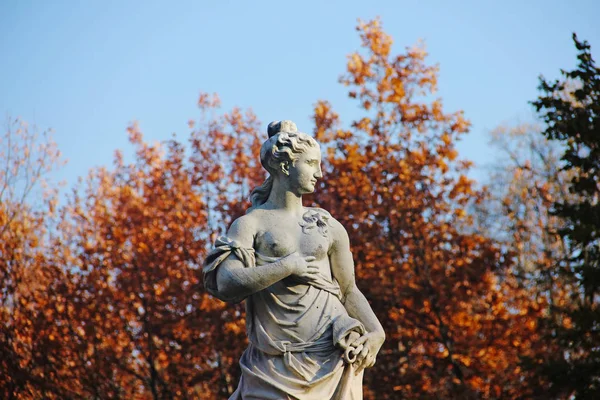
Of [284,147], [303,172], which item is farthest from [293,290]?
[284,147]

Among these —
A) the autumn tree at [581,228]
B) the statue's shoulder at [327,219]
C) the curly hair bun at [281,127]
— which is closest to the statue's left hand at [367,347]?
the statue's shoulder at [327,219]

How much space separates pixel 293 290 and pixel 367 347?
622mm

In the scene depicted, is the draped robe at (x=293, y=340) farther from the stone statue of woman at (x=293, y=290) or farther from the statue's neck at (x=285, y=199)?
the statue's neck at (x=285, y=199)

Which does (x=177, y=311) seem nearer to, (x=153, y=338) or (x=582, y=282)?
(x=153, y=338)

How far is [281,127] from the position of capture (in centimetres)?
687

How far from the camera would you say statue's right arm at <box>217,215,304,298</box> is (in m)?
6.14

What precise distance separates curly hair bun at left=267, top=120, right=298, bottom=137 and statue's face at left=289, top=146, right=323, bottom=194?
0.78 ft

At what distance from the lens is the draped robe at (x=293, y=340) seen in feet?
20.1

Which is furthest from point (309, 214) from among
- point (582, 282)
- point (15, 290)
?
point (15, 290)

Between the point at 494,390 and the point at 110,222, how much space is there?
10.8m

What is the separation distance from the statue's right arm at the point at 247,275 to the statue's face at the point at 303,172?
0.60 metres

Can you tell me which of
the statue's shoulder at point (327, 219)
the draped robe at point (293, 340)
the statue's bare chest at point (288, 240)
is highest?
the statue's shoulder at point (327, 219)

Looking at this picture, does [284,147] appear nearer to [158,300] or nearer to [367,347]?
[367,347]

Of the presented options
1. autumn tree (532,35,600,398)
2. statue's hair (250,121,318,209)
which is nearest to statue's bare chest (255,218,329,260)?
statue's hair (250,121,318,209)
